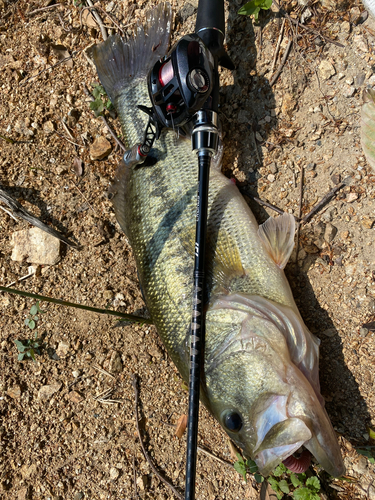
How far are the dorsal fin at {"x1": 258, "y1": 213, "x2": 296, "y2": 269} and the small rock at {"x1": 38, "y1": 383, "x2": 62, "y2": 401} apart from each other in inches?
83.5

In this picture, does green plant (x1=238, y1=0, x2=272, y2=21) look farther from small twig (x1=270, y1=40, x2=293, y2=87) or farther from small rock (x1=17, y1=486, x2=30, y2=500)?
small rock (x1=17, y1=486, x2=30, y2=500)

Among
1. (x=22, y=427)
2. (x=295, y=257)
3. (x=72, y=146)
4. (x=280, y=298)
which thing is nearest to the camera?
(x=280, y=298)

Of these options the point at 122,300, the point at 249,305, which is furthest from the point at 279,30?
the point at 122,300

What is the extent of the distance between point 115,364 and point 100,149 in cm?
198

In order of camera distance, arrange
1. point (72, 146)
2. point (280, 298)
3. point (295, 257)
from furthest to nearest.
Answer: point (72, 146)
point (295, 257)
point (280, 298)

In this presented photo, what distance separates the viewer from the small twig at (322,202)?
2.81 metres

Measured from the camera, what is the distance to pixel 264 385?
218 centimetres

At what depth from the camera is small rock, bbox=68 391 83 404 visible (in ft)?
10.5

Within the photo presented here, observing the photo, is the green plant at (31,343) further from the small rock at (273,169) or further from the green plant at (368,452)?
the green plant at (368,452)

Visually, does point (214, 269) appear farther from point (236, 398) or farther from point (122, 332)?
point (122, 332)

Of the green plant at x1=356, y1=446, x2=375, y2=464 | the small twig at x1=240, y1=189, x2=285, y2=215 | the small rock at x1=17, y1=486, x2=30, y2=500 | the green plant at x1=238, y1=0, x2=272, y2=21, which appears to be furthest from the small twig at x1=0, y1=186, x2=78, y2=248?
the green plant at x1=356, y1=446, x2=375, y2=464

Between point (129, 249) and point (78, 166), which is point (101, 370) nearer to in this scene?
point (129, 249)

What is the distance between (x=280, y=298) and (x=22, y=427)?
7.94ft

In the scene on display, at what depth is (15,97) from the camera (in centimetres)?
381
